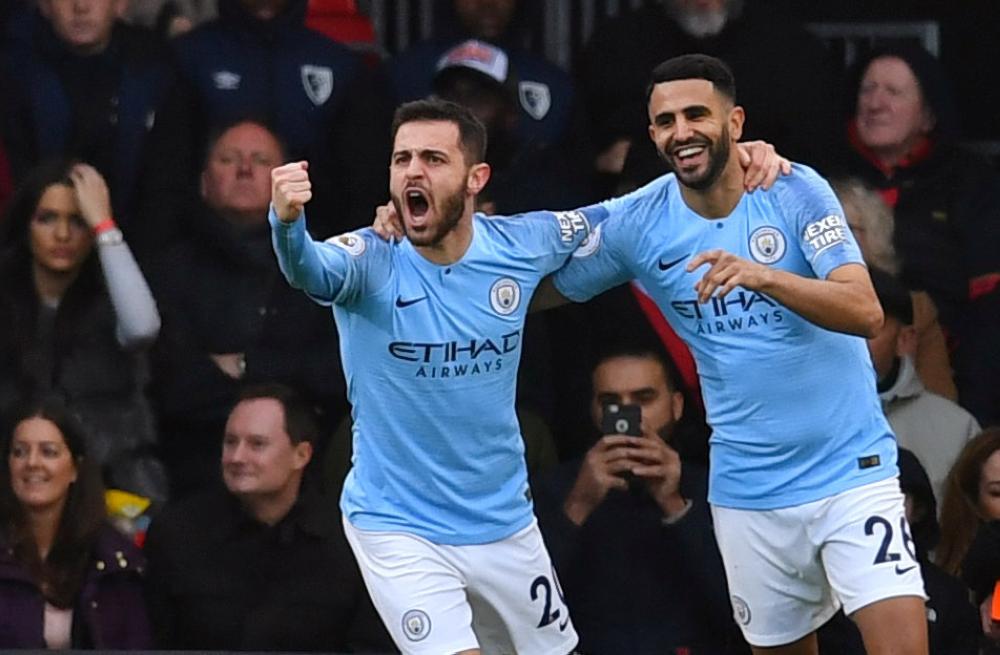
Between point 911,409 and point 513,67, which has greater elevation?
point 513,67

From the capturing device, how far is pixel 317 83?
10562 millimetres

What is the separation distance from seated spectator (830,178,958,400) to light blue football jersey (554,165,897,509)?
4.99 ft

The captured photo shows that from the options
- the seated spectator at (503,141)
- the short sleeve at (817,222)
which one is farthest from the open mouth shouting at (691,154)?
the seated spectator at (503,141)

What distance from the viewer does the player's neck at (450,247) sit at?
8359 mm

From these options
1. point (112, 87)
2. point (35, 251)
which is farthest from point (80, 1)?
point (35, 251)

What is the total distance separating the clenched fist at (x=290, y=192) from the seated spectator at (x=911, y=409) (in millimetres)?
2836

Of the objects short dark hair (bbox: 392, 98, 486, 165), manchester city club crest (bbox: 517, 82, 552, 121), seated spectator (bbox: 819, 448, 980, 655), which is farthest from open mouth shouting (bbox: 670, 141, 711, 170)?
manchester city club crest (bbox: 517, 82, 552, 121)

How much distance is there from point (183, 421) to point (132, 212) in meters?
0.87

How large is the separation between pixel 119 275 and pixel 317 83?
1.16 meters

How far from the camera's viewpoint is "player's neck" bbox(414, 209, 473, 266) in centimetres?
836

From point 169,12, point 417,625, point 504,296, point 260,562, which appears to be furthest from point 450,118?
point 169,12

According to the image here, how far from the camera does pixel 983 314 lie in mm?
10461

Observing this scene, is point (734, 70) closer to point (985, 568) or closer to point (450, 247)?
point (985, 568)

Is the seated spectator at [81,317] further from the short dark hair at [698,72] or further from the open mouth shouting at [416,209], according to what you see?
the short dark hair at [698,72]
